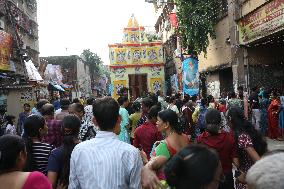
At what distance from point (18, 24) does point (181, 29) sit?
1240 centimetres

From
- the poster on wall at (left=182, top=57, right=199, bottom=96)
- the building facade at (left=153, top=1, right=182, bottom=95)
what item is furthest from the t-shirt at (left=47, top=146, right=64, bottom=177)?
the building facade at (left=153, top=1, right=182, bottom=95)

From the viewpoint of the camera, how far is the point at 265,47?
17641 millimetres

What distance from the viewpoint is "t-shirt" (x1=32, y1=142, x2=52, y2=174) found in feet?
14.7

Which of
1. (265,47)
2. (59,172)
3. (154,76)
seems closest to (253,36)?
(265,47)

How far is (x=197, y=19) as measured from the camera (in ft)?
63.7

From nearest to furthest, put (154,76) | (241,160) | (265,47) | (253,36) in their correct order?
(241,160)
(253,36)
(265,47)
(154,76)

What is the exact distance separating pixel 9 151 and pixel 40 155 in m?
1.47

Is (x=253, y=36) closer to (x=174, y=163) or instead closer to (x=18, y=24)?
(x=174, y=163)

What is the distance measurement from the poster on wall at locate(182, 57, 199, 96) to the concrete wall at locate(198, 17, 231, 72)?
986 mm

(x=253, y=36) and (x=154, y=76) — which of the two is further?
(x=154, y=76)

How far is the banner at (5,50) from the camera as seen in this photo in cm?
1832

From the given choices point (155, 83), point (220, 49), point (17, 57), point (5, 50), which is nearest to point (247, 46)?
point (220, 49)

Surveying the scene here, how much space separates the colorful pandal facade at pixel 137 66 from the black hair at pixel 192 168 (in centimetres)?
3762

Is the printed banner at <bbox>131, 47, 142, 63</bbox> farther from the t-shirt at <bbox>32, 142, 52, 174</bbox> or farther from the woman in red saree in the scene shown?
the t-shirt at <bbox>32, 142, 52, 174</bbox>
